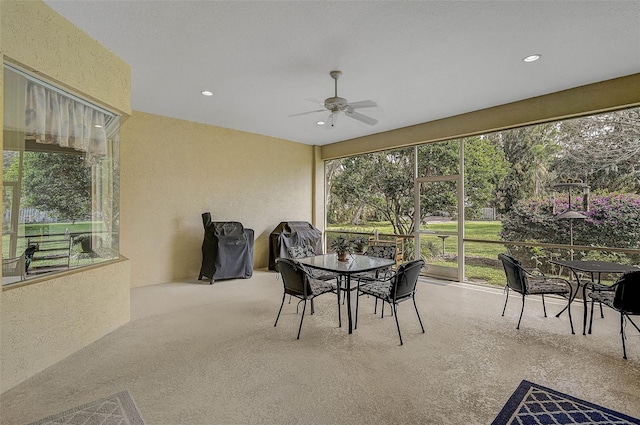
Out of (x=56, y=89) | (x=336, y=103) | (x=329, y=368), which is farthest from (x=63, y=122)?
(x=329, y=368)

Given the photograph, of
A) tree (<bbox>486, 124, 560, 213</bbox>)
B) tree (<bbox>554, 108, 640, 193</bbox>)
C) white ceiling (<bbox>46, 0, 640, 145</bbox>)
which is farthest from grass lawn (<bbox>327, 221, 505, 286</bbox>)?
white ceiling (<bbox>46, 0, 640, 145</bbox>)

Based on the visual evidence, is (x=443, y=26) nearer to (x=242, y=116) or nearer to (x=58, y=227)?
(x=242, y=116)

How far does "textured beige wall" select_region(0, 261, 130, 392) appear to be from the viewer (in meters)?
2.29

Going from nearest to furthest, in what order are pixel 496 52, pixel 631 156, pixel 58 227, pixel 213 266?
pixel 58 227 → pixel 496 52 → pixel 631 156 → pixel 213 266

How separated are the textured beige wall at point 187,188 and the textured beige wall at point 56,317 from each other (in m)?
1.90

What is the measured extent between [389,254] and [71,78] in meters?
4.06

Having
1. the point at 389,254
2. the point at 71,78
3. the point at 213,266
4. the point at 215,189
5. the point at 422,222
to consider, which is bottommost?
the point at 213,266

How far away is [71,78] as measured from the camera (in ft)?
8.97

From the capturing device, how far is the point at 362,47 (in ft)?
9.96

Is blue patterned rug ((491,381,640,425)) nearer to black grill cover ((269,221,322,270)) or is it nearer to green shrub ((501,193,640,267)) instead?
green shrub ((501,193,640,267))

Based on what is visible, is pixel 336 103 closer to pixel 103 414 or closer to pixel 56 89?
pixel 56 89

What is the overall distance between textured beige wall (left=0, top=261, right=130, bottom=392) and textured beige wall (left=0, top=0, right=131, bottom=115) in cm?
173

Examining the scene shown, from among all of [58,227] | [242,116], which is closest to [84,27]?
[58,227]

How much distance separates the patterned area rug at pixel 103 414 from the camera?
190cm
